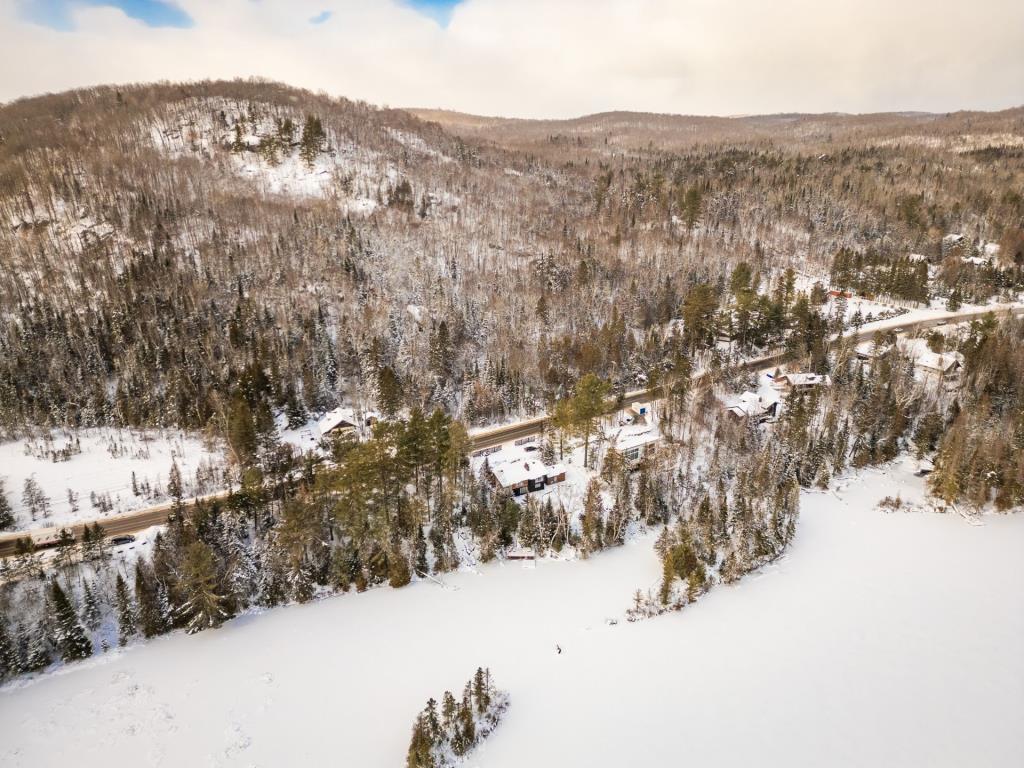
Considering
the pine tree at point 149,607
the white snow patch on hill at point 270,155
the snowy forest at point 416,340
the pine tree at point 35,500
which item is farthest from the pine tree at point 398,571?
the white snow patch on hill at point 270,155

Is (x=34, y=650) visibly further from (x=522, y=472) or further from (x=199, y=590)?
(x=522, y=472)

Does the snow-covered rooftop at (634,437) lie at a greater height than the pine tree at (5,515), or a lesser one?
lesser

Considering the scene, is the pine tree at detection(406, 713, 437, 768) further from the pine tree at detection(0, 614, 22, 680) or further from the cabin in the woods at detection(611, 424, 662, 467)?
the cabin in the woods at detection(611, 424, 662, 467)

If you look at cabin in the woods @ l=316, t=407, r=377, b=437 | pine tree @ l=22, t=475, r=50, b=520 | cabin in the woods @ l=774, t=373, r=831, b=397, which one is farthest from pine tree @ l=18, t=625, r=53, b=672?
cabin in the woods @ l=774, t=373, r=831, b=397

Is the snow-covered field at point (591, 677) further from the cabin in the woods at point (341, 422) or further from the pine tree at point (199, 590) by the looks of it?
the cabin in the woods at point (341, 422)

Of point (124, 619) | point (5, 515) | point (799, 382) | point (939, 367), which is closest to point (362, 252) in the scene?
point (5, 515)

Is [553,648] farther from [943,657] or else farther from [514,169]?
[514,169]
